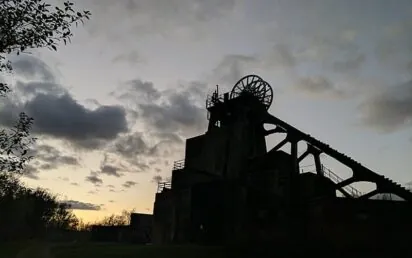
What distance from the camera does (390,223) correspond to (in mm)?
34969

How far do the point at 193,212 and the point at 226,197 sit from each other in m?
4.16

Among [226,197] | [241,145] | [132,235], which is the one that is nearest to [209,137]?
[241,145]

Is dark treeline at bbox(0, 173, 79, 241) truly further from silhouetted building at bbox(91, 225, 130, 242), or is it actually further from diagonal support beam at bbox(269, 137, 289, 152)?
diagonal support beam at bbox(269, 137, 289, 152)

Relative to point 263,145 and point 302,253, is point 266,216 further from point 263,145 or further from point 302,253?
point 263,145

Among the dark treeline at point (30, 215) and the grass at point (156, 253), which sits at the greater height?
the dark treeline at point (30, 215)

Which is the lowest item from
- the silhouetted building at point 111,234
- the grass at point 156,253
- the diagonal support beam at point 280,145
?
the grass at point 156,253

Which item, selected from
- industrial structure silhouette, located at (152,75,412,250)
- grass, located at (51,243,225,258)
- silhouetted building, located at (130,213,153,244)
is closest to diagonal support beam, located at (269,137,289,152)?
industrial structure silhouette, located at (152,75,412,250)

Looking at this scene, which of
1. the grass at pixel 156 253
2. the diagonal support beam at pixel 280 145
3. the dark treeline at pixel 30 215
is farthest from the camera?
the dark treeline at pixel 30 215

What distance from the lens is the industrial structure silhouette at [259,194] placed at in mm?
35375

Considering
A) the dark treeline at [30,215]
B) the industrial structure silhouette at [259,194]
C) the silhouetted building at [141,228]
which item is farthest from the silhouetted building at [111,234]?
the industrial structure silhouette at [259,194]

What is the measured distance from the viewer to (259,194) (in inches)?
1657

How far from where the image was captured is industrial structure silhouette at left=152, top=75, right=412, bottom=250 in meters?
35.4

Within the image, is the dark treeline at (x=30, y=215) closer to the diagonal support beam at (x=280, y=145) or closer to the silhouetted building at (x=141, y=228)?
the silhouetted building at (x=141, y=228)

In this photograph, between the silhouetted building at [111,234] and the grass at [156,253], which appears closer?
the grass at [156,253]
